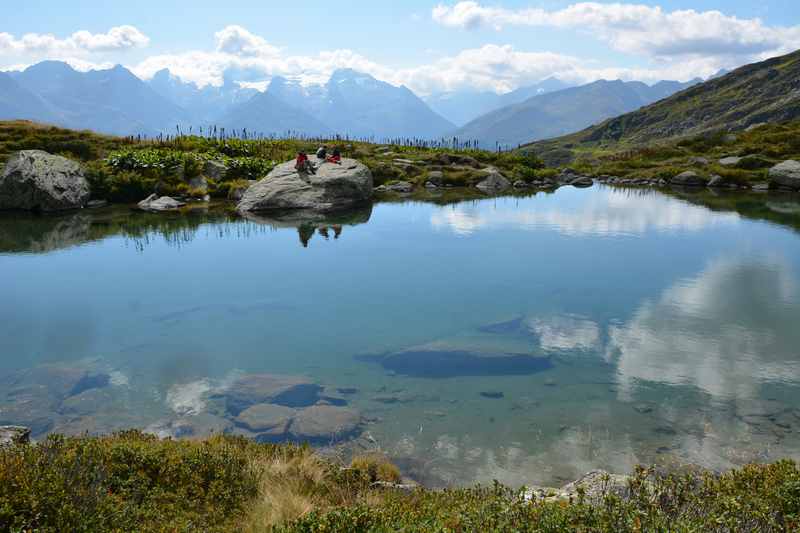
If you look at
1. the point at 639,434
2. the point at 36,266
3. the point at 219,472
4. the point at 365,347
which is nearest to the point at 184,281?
the point at 36,266

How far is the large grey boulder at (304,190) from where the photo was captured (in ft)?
137

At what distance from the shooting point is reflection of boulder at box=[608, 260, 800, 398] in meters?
13.5

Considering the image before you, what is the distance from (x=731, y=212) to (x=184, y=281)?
42306 millimetres

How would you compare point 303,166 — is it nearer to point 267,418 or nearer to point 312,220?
point 312,220

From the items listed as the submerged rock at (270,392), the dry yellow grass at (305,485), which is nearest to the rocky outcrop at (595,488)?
the dry yellow grass at (305,485)

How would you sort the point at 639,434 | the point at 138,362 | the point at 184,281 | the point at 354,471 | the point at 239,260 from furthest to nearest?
1. the point at 239,260
2. the point at 184,281
3. the point at 138,362
4. the point at 639,434
5. the point at 354,471

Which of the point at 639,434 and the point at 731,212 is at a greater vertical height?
the point at 731,212

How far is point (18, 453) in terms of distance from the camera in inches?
269

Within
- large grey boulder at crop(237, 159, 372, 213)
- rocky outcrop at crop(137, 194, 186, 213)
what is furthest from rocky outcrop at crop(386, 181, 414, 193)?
rocky outcrop at crop(137, 194, 186, 213)

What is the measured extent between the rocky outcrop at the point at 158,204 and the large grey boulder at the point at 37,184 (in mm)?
4865

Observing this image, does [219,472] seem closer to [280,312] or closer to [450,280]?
[280,312]

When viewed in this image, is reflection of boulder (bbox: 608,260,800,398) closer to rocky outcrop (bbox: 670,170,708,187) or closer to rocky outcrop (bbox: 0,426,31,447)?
rocky outcrop (bbox: 0,426,31,447)

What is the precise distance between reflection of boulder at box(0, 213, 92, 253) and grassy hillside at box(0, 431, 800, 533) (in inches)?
1024

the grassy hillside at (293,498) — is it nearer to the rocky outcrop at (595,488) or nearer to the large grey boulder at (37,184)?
the rocky outcrop at (595,488)
